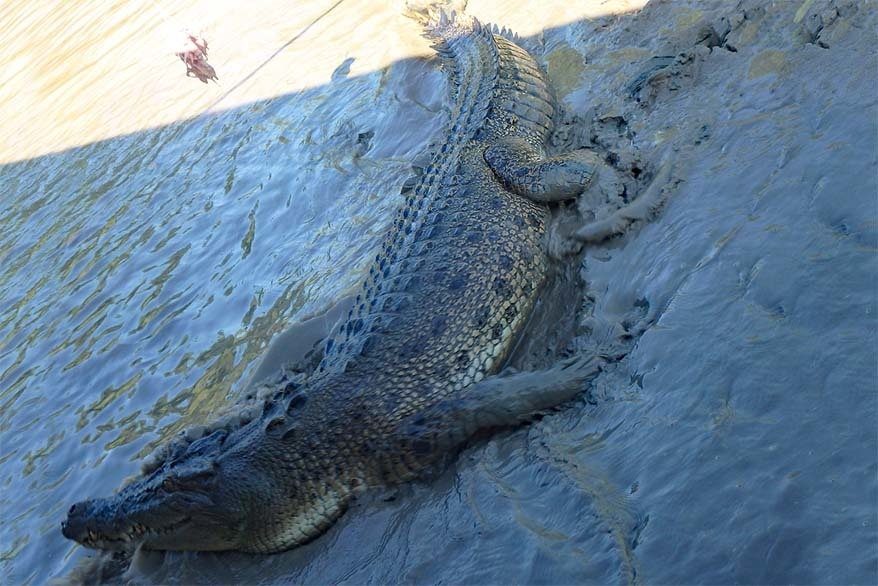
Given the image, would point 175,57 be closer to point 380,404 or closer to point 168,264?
point 168,264

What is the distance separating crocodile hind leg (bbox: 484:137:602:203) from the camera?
5.01 meters

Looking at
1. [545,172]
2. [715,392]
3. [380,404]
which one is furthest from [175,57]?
[715,392]

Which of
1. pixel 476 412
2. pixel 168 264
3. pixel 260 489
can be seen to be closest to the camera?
pixel 476 412

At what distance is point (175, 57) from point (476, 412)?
892 cm

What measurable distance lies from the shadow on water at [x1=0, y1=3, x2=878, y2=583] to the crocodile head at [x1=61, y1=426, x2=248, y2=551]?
0.15 metres

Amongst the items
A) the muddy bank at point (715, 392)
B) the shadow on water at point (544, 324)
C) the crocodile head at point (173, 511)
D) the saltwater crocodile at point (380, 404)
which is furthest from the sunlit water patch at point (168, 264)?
the muddy bank at point (715, 392)

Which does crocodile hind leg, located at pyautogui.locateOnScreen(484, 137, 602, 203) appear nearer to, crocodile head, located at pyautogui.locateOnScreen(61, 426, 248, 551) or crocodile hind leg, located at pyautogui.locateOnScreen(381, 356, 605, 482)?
crocodile hind leg, located at pyautogui.locateOnScreen(381, 356, 605, 482)

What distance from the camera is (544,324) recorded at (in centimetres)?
446

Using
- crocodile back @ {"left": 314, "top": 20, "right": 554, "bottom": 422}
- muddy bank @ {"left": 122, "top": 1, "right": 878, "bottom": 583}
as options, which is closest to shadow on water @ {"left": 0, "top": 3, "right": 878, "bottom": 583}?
muddy bank @ {"left": 122, "top": 1, "right": 878, "bottom": 583}

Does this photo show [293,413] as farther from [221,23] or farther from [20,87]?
[20,87]

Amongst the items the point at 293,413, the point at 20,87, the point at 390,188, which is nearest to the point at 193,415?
the point at 293,413

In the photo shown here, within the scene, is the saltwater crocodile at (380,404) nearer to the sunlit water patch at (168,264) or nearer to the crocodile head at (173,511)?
the crocodile head at (173,511)

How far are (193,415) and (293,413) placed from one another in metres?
1.33

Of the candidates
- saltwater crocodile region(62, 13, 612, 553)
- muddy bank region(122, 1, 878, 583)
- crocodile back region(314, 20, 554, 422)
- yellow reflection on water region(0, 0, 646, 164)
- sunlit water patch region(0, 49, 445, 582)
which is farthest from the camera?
yellow reflection on water region(0, 0, 646, 164)
